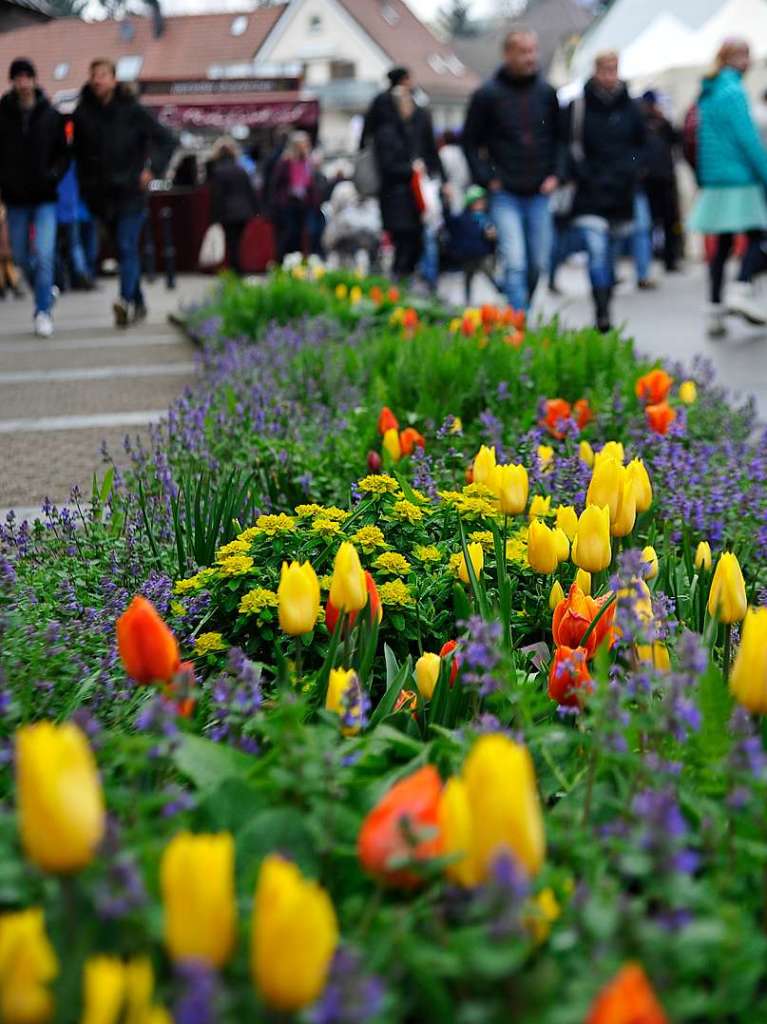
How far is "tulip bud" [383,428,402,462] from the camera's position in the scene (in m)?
3.74

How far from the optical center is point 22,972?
992 mm

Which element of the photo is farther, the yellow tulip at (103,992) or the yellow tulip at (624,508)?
the yellow tulip at (624,508)

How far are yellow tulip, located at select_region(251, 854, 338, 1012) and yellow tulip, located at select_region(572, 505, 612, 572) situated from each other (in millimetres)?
1307

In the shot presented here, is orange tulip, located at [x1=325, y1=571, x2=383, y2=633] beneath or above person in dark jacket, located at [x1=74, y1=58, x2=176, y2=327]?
beneath

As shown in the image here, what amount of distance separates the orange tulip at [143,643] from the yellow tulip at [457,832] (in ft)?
1.71

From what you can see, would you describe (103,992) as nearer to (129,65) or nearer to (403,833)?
(403,833)

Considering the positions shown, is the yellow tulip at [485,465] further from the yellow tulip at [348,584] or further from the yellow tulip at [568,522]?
the yellow tulip at [348,584]

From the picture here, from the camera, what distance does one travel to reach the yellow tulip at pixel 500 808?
1035mm

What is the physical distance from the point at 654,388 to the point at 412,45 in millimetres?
70440

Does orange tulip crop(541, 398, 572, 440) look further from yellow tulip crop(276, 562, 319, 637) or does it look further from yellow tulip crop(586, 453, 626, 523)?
yellow tulip crop(276, 562, 319, 637)

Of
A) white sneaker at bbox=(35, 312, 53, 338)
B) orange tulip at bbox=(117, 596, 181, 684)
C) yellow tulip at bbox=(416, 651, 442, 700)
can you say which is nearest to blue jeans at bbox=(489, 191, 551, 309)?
white sneaker at bbox=(35, 312, 53, 338)

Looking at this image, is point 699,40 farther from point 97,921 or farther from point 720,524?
point 97,921

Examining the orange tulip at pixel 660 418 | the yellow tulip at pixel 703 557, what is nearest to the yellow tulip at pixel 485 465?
the yellow tulip at pixel 703 557

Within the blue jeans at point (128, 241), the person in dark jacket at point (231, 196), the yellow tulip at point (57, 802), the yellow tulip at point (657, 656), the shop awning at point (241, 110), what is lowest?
the yellow tulip at point (657, 656)
